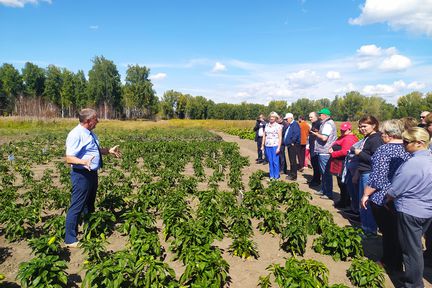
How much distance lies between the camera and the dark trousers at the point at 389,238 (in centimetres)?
425

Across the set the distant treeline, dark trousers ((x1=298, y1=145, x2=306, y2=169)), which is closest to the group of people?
dark trousers ((x1=298, y1=145, x2=306, y2=169))

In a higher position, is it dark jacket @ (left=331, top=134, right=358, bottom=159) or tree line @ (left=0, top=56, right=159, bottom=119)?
tree line @ (left=0, top=56, right=159, bottom=119)


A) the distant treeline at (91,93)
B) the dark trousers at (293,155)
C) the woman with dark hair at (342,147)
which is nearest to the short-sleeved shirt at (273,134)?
the dark trousers at (293,155)

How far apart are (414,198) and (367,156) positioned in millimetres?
1934

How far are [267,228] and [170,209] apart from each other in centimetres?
190

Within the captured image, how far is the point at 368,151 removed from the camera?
5328mm

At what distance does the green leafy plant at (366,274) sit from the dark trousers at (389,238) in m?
0.54

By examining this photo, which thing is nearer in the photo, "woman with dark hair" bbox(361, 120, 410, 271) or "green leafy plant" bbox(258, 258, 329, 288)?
"green leafy plant" bbox(258, 258, 329, 288)

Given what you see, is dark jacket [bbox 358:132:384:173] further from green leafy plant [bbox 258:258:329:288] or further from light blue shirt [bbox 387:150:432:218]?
green leafy plant [bbox 258:258:329:288]

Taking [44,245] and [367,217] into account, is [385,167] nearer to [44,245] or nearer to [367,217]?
[367,217]

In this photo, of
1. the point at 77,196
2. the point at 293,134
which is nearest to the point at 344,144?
the point at 293,134

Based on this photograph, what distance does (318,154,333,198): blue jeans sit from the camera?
24.5ft

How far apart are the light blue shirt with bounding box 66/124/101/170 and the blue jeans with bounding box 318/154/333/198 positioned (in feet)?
17.4

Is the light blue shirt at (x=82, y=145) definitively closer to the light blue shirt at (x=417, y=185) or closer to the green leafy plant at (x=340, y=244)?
Result: the green leafy plant at (x=340, y=244)
